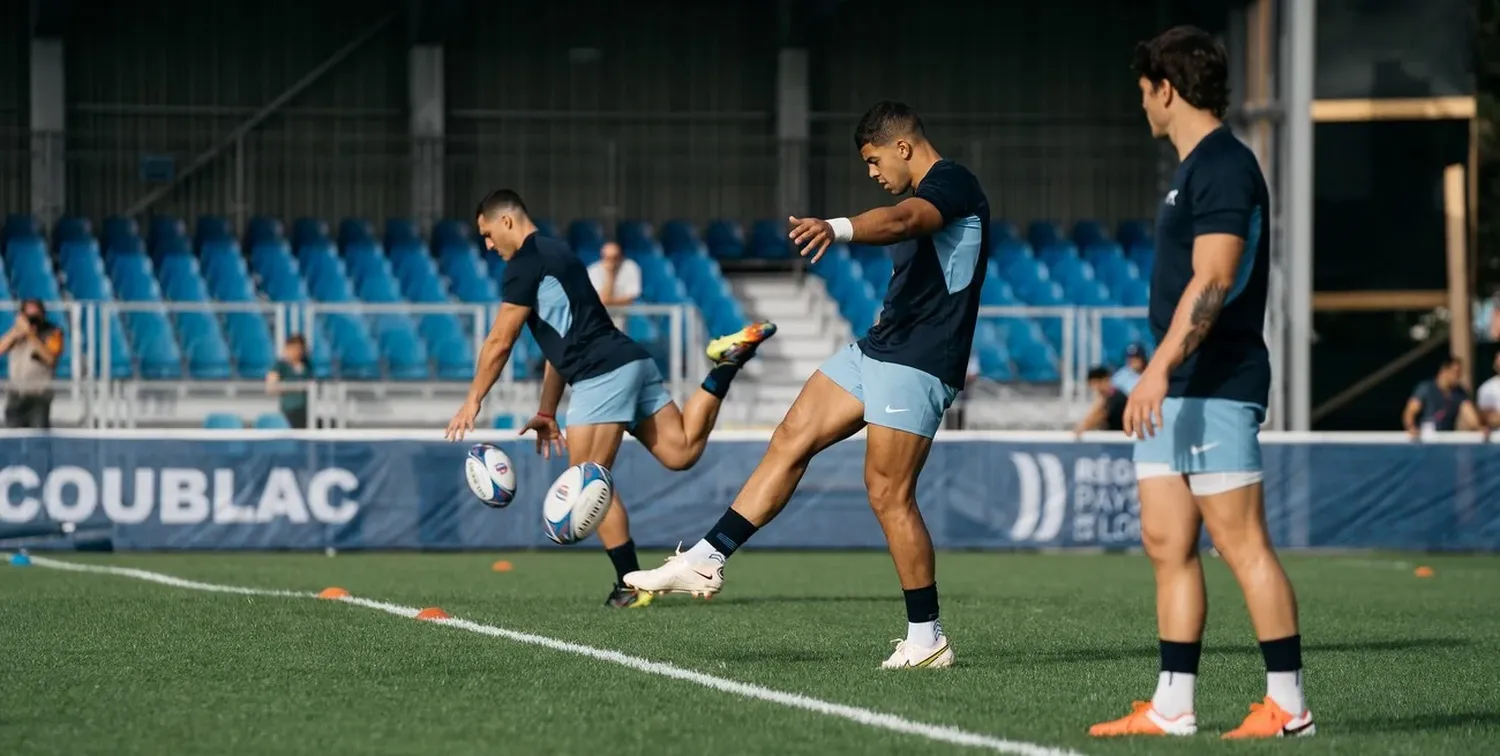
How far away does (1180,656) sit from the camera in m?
5.72

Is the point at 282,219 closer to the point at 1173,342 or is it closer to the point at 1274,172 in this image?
the point at 1274,172

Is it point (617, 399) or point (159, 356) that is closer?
point (617, 399)

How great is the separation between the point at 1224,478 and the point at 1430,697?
5.83 ft

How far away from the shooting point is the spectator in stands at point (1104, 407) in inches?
717

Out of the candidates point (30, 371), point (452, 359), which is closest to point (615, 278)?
point (452, 359)

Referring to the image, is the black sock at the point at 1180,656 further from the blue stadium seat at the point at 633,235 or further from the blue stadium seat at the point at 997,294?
the blue stadium seat at the point at 633,235

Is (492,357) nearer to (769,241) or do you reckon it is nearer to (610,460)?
(610,460)

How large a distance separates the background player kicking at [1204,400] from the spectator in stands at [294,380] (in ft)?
44.1

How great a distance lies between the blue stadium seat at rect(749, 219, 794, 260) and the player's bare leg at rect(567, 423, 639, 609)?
1662cm

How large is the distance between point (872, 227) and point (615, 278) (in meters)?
12.5

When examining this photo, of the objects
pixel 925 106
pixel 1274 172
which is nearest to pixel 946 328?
pixel 1274 172

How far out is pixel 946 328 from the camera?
771 centimetres

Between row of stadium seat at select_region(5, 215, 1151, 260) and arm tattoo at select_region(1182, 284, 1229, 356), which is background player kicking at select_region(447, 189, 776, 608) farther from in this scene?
row of stadium seat at select_region(5, 215, 1151, 260)

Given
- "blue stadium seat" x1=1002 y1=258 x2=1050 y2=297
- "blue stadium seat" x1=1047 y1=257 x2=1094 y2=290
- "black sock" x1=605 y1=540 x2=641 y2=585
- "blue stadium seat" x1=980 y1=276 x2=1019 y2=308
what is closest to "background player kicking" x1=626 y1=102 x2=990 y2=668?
"black sock" x1=605 y1=540 x2=641 y2=585
